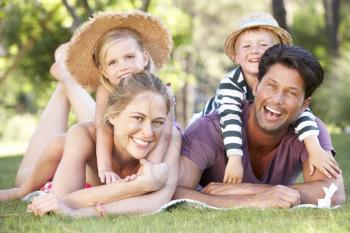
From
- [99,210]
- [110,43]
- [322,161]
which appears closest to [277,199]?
[322,161]

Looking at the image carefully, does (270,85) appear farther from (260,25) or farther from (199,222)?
(199,222)

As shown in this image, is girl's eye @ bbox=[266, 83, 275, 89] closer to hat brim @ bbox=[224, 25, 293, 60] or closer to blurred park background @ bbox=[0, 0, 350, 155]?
hat brim @ bbox=[224, 25, 293, 60]

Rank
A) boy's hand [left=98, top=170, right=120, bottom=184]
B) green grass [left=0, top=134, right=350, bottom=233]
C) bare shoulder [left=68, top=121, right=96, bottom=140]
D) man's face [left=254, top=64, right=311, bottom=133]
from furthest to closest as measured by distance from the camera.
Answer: bare shoulder [left=68, top=121, right=96, bottom=140] → man's face [left=254, top=64, right=311, bottom=133] → boy's hand [left=98, top=170, right=120, bottom=184] → green grass [left=0, top=134, right=350, bottom=233]

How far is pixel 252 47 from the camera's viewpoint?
18.9 feet

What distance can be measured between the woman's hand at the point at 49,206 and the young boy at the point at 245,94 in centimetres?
113

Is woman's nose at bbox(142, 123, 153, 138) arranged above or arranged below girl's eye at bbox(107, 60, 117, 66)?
below

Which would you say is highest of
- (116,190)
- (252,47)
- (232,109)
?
(252,47)

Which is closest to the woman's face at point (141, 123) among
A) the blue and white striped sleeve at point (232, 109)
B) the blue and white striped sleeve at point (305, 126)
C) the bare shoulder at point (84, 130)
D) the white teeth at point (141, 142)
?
the white teeth at point (141, 142)

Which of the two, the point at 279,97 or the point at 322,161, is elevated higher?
the point at 279,97

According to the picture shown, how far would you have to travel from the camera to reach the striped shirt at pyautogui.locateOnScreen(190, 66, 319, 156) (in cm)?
509

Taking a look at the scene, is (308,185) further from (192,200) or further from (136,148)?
(136,148)

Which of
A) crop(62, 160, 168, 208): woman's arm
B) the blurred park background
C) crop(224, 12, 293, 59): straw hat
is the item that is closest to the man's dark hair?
crop(224, 12, 293, 59): straw hat

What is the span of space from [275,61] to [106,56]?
3.82ft

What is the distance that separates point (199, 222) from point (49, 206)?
94cm
